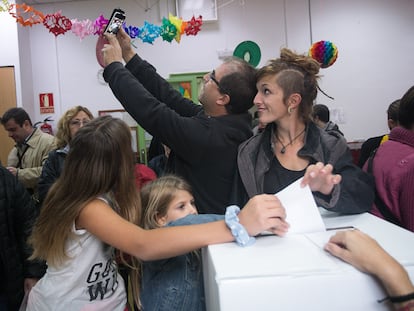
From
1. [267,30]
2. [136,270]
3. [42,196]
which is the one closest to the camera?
[136,270]

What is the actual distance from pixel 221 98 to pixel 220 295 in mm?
857

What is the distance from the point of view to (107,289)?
3.32ft

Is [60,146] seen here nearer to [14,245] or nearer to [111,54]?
[14,245]

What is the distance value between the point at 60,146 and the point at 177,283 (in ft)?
5.53

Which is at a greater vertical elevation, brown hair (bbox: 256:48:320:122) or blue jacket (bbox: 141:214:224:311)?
brown hair (bbox: 256:48:320:122)

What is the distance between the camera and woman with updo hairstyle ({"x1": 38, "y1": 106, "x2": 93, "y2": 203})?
6.55 feet

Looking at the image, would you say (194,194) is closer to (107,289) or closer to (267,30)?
(107,289)

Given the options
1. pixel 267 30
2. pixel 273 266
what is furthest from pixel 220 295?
pixel 267 30

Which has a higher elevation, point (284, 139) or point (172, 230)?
point (284, 139)

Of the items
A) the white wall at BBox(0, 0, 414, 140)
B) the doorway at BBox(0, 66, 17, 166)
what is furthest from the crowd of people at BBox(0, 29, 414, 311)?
the white wall at BBox(0, 0, 414, 140)

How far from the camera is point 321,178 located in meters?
0.79

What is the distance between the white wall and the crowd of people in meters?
3.75

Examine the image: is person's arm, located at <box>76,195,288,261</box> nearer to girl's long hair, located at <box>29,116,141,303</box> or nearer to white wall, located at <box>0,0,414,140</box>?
girl's long hair, located at <box>29,116,141,303</box>

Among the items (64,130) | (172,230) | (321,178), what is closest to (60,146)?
(64,130)
